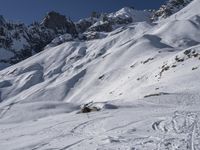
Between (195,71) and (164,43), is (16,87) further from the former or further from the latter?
(195,71)

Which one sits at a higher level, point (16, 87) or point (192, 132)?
point (16, 87)

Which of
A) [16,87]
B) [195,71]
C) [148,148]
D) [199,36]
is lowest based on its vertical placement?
[148,148]

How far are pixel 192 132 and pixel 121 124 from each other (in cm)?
500

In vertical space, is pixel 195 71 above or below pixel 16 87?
below

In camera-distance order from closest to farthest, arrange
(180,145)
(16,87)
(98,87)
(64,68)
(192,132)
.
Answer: (180,145) < (192,132) < (98,87) < (16,87) < (64,68)

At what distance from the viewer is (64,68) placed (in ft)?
569

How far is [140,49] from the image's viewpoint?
409 ft

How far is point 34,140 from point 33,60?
185 metres

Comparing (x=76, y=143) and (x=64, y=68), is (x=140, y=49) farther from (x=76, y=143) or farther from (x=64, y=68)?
(x=76, y=143)

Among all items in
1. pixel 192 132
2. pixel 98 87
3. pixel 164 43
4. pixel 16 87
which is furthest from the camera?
pixel 16 87

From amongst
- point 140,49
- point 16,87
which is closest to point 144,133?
point 140,49

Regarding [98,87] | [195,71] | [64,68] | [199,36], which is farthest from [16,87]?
[195,71]

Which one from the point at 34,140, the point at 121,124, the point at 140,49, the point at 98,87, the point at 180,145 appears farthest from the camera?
the point at 140,49

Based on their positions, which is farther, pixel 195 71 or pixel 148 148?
pixel 195 71
